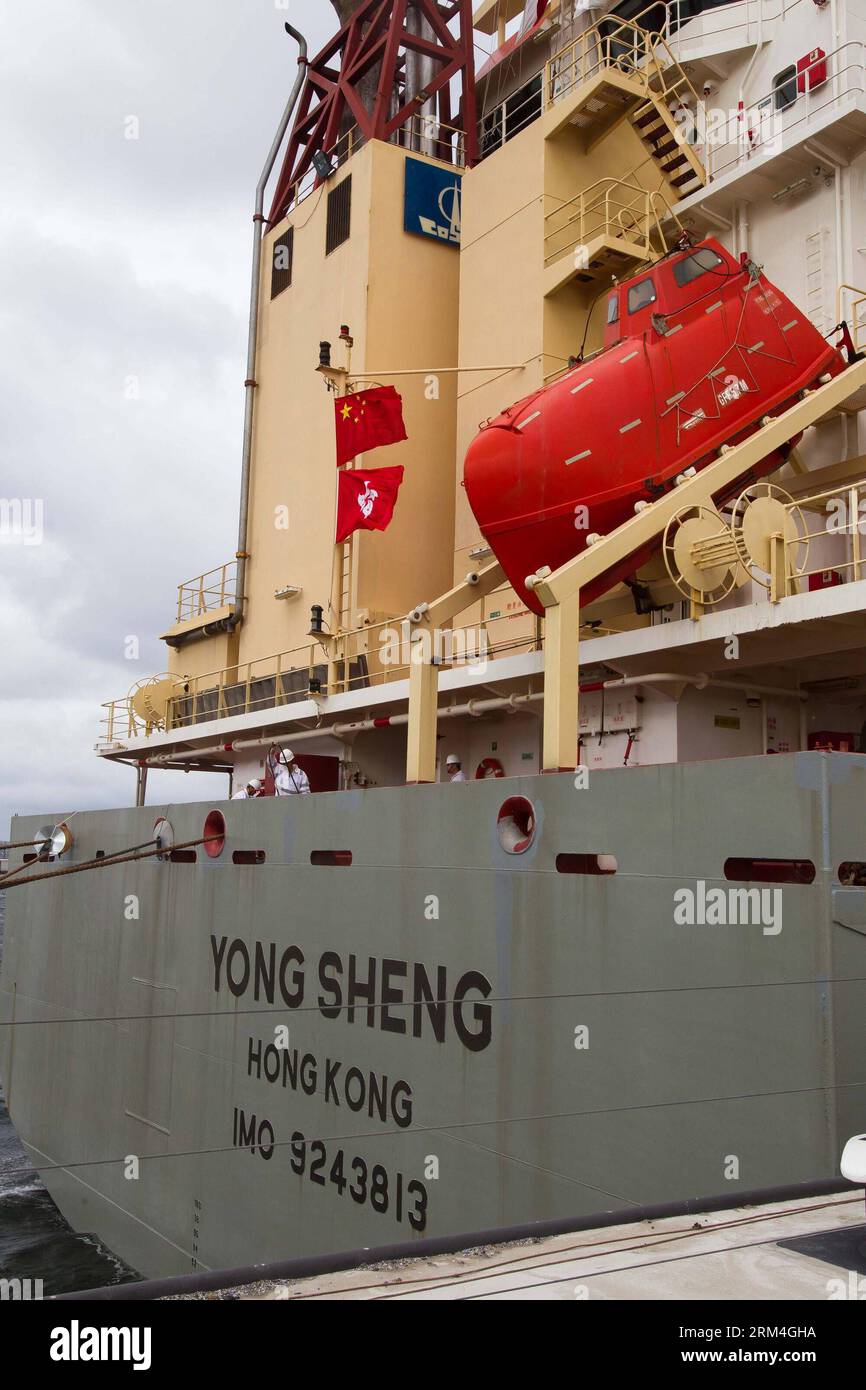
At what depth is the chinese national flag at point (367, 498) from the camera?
12.9 m

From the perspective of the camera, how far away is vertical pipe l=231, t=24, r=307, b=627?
1753 cm

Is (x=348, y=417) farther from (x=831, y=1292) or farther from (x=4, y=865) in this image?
(x=4, y=865)

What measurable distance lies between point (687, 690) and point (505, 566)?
2.14 metres

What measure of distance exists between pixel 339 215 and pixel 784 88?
689 centimetres

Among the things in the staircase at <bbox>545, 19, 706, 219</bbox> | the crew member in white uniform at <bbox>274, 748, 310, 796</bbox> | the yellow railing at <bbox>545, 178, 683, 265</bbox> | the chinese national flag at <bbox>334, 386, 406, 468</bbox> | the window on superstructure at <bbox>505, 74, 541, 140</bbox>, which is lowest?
the crew member in white uniform at <bbox>274, 748, 310, 796</bbox>

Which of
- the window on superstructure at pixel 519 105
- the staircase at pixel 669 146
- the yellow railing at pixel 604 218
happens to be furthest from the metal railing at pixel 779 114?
the window on superstructure at pixel 519 105

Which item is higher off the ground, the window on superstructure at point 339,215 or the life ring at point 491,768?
the window on superstructure at point 339,215

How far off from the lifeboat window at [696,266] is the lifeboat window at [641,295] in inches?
9.4

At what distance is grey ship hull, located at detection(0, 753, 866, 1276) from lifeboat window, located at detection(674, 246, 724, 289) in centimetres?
507

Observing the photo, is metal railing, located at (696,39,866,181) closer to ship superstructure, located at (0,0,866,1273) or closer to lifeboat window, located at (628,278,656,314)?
ship superstructure, located at (0,0,866,1273)

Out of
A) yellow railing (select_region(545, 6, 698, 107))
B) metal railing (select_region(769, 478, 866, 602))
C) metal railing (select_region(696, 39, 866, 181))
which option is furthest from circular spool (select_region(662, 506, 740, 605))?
yellow railing (select_region(545, 6, 698, 107))

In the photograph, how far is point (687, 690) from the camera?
927cm

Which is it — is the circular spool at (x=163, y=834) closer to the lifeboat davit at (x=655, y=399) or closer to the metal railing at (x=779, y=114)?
the lifeboat davit at (x=655, y=399)

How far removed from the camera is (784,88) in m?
11.2
